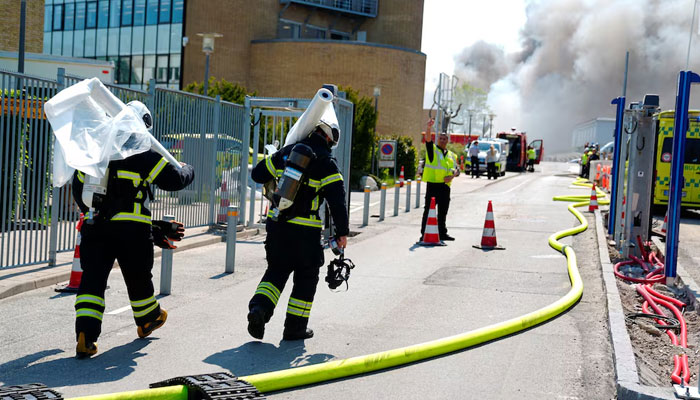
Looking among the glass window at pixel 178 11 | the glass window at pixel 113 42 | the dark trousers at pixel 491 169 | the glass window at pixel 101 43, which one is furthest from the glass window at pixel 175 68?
the dark trousers at pixel 491 169

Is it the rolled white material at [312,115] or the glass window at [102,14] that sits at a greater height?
the glass window at [102,14]

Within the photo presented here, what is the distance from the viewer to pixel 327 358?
18.8 ft

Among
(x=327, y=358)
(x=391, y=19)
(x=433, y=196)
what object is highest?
(x=391, y=19)

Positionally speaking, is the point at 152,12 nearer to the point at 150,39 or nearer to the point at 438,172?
the point at 150,39

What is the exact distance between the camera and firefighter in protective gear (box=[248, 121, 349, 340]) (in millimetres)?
6031

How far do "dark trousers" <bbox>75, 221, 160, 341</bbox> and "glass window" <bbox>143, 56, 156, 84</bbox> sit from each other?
39398 millimetres

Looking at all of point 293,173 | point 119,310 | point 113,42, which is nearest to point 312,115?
point 293,173

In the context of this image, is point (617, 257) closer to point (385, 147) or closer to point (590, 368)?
point (590, 368)

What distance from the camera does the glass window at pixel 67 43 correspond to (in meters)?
46.4

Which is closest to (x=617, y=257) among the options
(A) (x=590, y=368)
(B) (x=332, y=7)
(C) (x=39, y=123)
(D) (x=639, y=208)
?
(D) (x=639, y=208)

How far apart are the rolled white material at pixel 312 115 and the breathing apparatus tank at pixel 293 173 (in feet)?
1.09

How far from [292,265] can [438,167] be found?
714 centimetres

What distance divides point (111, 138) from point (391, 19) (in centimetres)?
4602

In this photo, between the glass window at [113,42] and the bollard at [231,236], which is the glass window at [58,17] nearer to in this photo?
the glass window at [113,42]
